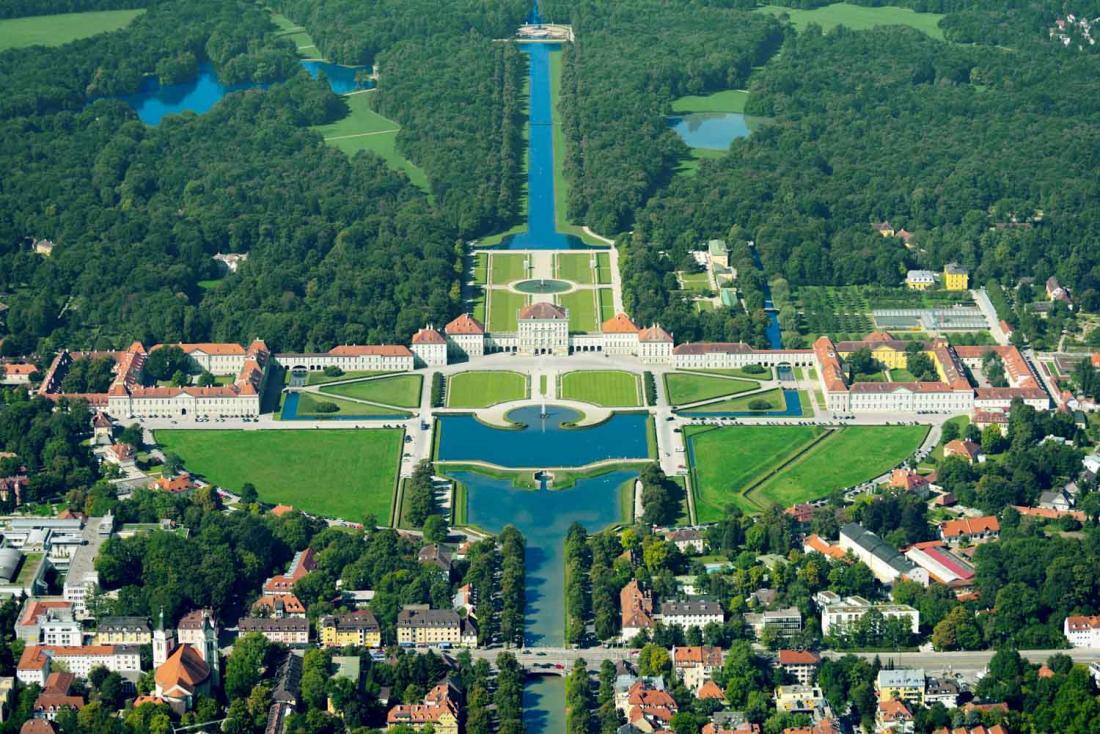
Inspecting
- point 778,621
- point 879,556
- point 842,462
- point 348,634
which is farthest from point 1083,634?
point 348,634

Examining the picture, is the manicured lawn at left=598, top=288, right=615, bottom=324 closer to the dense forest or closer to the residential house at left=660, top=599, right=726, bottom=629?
the dense forest

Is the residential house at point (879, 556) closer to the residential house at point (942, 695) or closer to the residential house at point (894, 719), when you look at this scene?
the residential house at point (942, 695)

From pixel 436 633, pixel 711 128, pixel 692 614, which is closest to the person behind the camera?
pixel 436 633

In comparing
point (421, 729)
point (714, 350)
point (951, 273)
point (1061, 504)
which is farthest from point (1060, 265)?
point (421, 729)

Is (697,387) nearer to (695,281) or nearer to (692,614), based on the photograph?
(695,281)

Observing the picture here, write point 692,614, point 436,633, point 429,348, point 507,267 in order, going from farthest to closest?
point 507,267, point 429,348, point 692,614, point 436,633

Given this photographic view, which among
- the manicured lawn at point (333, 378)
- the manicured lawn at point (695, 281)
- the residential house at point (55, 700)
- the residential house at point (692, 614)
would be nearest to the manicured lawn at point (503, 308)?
the manicured lawn at point (333, 378)

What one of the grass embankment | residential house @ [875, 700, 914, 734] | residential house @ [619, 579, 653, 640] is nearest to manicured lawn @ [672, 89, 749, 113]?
the grass embankment
